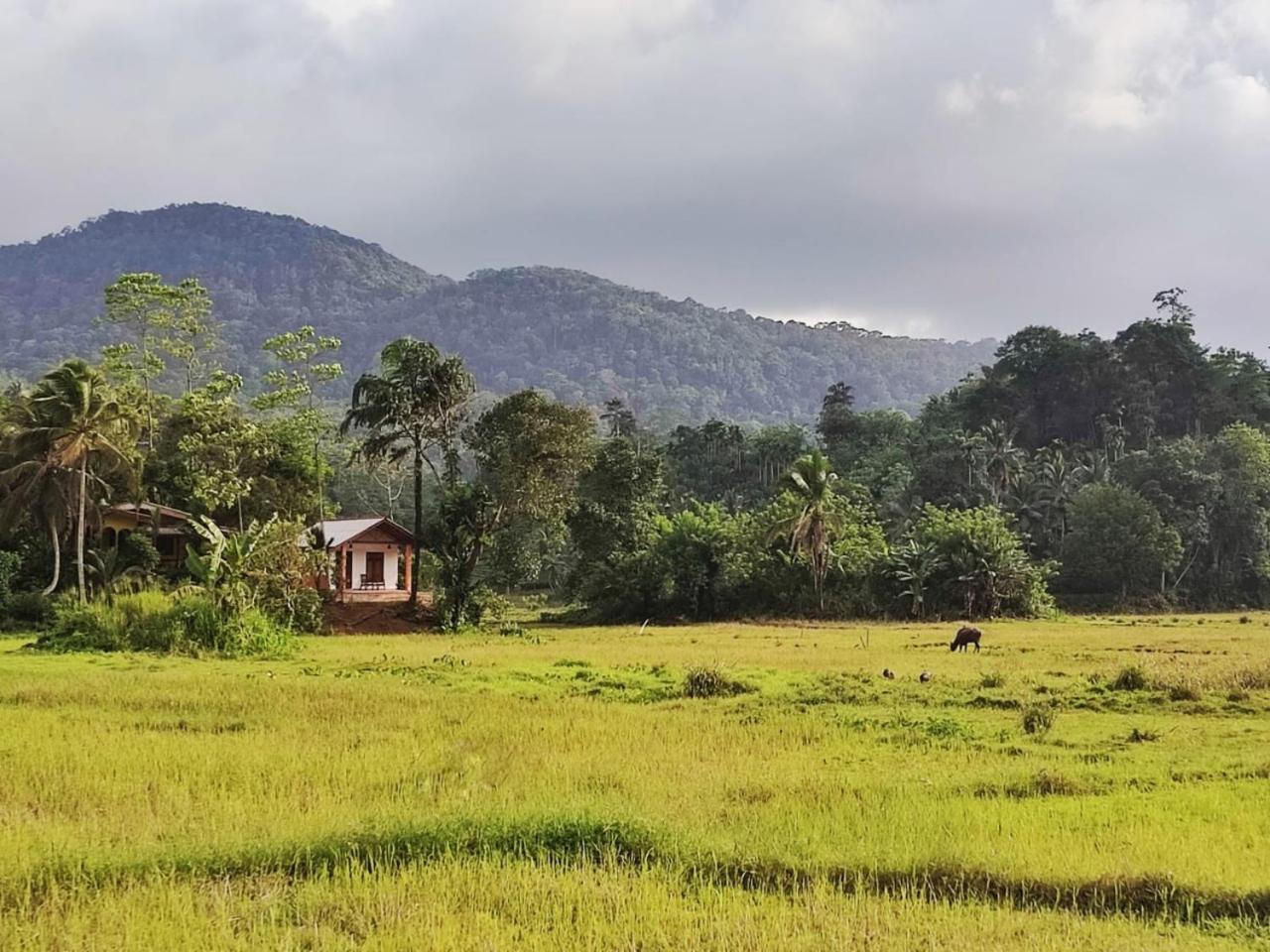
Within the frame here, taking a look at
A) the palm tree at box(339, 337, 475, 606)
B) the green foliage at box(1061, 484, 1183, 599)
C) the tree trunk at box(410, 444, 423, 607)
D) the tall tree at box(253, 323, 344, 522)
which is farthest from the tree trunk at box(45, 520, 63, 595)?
the green foliage at box(1061, 484, 1183, 599)

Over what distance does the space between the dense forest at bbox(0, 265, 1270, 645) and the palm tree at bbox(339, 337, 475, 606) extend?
8 cm

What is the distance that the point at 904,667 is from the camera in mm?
23531

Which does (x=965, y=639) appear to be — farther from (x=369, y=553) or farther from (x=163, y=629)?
(x=369, y=553)

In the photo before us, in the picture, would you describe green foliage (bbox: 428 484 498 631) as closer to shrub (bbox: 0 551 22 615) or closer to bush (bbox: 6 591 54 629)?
bush (bbox: 6 591 54 629)

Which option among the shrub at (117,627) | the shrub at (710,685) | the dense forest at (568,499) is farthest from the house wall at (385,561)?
the shrub at (710,685)

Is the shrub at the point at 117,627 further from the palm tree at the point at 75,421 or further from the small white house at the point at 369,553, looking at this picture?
the small white house at the point at 369,553

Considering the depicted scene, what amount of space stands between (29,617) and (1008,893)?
3690 cm

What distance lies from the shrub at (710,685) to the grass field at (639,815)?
139 mm

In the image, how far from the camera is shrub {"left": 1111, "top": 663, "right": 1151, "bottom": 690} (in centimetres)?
1855

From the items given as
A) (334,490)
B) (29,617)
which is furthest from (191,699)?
(334,490)

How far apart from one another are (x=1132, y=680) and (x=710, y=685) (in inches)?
284

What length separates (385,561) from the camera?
45156 mm

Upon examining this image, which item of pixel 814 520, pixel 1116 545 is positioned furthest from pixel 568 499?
pixel 1116 545

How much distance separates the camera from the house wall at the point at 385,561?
43.9m
